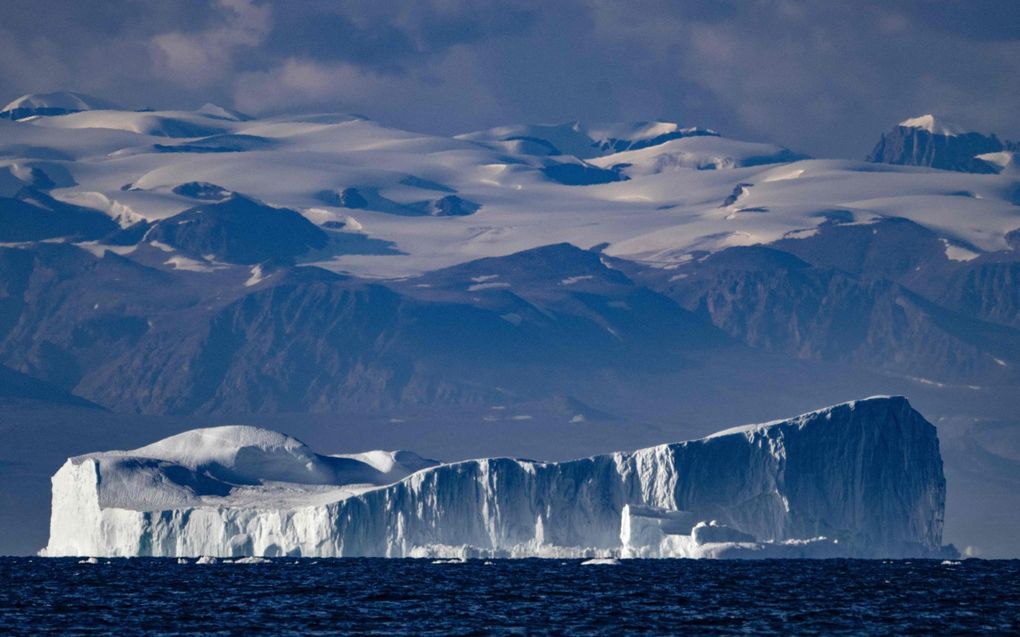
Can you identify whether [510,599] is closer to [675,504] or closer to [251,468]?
[675,504]

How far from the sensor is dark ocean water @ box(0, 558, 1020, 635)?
74.8m

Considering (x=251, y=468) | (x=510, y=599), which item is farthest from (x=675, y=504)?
(x=251, y=468)

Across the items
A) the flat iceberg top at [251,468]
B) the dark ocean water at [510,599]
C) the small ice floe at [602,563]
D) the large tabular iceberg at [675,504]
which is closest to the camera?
the dark ocean water at [510,599]

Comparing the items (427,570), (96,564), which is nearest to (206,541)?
(96,564)

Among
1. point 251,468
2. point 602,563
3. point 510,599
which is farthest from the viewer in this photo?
point 251,468

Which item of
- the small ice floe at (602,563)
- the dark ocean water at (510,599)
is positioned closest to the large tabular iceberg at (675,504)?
the small ice floe at (602,563)

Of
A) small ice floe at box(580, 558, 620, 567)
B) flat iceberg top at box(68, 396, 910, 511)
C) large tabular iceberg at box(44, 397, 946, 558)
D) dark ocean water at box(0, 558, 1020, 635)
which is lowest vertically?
dark ocean water at box(0, 558, 1020, 635)

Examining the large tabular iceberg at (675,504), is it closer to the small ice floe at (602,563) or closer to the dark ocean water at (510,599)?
the small ice floe at (602,563)

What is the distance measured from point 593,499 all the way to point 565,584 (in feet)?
76.6

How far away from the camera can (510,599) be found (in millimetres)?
89688

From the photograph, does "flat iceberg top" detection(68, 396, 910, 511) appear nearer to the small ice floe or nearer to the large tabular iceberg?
the large tabular iceberg

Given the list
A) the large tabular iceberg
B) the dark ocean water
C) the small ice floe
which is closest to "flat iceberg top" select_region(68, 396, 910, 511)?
the large tabular iceberg

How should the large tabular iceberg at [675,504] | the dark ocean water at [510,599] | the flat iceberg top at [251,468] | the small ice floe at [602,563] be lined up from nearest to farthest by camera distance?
the dark ocean water at [510,599]
the small ice floe at [602,563]
the large tabular iceberg at [675,504]
the flat iceberg top at [251,468]

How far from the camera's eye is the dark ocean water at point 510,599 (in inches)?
2943
